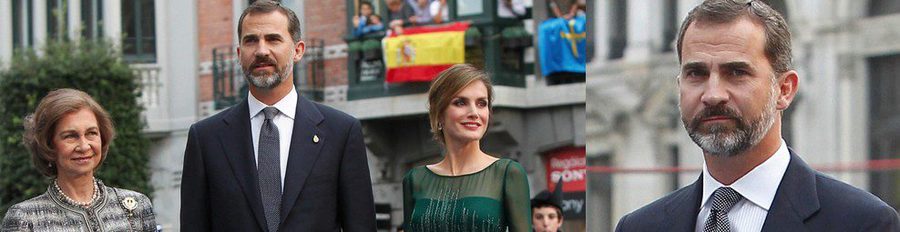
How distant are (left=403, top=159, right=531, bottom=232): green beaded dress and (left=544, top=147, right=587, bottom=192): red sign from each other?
943 centimetres

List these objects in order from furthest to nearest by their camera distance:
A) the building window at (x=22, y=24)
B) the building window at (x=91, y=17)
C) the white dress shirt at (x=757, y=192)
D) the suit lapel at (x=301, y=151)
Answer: the building window at (x=22, y=24) < the building window at (x=91, y=17) < the suit lapel at (x=301, y=151) < the white dress shirt at (x=757, y=192)

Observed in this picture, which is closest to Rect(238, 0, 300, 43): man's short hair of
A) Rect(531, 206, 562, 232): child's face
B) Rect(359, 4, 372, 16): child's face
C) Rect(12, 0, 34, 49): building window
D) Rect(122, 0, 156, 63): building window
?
Rect(531, 206, 562, 232): child's face

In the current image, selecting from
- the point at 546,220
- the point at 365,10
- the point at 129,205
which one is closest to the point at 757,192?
the point at 129,205

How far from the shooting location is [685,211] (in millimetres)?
2328

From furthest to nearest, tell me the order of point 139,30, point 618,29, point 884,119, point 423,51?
point 139,30
point 423,51
point 618,29
point 884,119

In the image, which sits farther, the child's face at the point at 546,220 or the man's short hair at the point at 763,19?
the child's face at the point at 546,220

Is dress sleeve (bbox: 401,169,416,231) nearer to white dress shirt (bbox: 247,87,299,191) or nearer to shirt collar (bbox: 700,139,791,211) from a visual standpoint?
white dress shirt (bbox: 247,87,299,191)

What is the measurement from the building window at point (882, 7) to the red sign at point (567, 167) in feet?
24.5

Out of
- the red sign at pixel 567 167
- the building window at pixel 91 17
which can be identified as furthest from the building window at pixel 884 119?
the building window at pixel 91 17

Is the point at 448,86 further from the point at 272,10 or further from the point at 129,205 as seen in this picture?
the point at 129,205

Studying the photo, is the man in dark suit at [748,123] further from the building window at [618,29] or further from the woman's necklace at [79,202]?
the building window at [618,29]

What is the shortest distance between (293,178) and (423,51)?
392 inches

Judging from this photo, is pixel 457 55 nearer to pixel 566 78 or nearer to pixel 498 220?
pixel 566 78

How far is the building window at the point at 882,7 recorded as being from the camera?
567 centimetres
